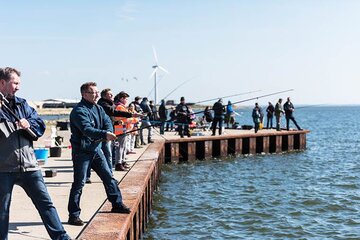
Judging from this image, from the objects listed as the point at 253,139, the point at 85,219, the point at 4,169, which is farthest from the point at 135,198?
the point at 253,139

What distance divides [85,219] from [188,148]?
14.3 metres

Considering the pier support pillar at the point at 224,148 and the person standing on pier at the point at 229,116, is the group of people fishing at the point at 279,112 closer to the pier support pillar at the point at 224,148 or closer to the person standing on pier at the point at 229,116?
the person standing on pier at the point at 229,116

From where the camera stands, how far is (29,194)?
4.91m

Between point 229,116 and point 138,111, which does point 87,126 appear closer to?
point 138,111

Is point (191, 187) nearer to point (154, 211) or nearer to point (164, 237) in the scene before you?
point (154, 211)

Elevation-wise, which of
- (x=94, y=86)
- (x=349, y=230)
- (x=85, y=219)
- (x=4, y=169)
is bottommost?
(x=349, y=230)

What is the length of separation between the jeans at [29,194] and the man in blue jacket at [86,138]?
1.46m

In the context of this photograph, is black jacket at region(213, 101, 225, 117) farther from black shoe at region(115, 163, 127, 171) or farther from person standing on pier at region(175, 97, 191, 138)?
black shoe at region(115, 163, 127, 171)

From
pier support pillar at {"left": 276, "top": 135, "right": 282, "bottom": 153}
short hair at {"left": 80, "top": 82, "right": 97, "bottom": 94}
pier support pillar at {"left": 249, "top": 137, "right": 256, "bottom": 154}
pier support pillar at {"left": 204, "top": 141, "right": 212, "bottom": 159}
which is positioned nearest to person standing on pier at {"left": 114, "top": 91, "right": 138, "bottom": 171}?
short hair at {"left": 80, "top": 82, "right": 97, "bottom": 94}

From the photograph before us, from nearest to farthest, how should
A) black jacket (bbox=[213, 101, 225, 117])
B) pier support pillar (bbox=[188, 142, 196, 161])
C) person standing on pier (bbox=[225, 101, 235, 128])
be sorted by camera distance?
black jacket (bbox=[213, 101, 225, 117]) < pier support pillar (bbox=[188, 142, 196, 161]) < person standing on pier (bbox=[225, 101, 235, 128])

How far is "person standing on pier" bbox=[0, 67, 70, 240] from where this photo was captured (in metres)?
4.62

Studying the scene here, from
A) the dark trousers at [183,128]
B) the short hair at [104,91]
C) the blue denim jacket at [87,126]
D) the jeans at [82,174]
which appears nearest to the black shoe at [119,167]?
the short hair at [104,91]

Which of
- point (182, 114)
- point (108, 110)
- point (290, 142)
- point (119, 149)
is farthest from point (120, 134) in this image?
point (290, 142)

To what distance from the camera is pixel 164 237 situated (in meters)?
9.77
